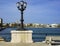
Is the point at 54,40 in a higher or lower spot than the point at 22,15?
lower

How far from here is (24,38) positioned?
21078 millimetres

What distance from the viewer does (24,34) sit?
21.1 metres

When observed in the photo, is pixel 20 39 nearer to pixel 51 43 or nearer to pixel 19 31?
pixel 19 31

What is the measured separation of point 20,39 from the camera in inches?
831

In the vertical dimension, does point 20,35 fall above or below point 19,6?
below

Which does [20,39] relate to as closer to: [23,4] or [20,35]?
[20,35]

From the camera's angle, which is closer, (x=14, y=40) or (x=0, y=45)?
(x=0, y=45)

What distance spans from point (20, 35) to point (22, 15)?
2017mm

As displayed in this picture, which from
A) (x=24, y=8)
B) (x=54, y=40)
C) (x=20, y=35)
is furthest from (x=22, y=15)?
(x=54, y=40)

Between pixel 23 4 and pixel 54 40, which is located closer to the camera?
pixel 54 40

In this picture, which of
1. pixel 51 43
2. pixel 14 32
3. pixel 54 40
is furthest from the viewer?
pixel 14 32

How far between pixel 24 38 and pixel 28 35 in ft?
1.39

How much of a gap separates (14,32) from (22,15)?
195 centimetres

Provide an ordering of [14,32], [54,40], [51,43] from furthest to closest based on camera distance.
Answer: [14,32], [54,40], [51,43]
